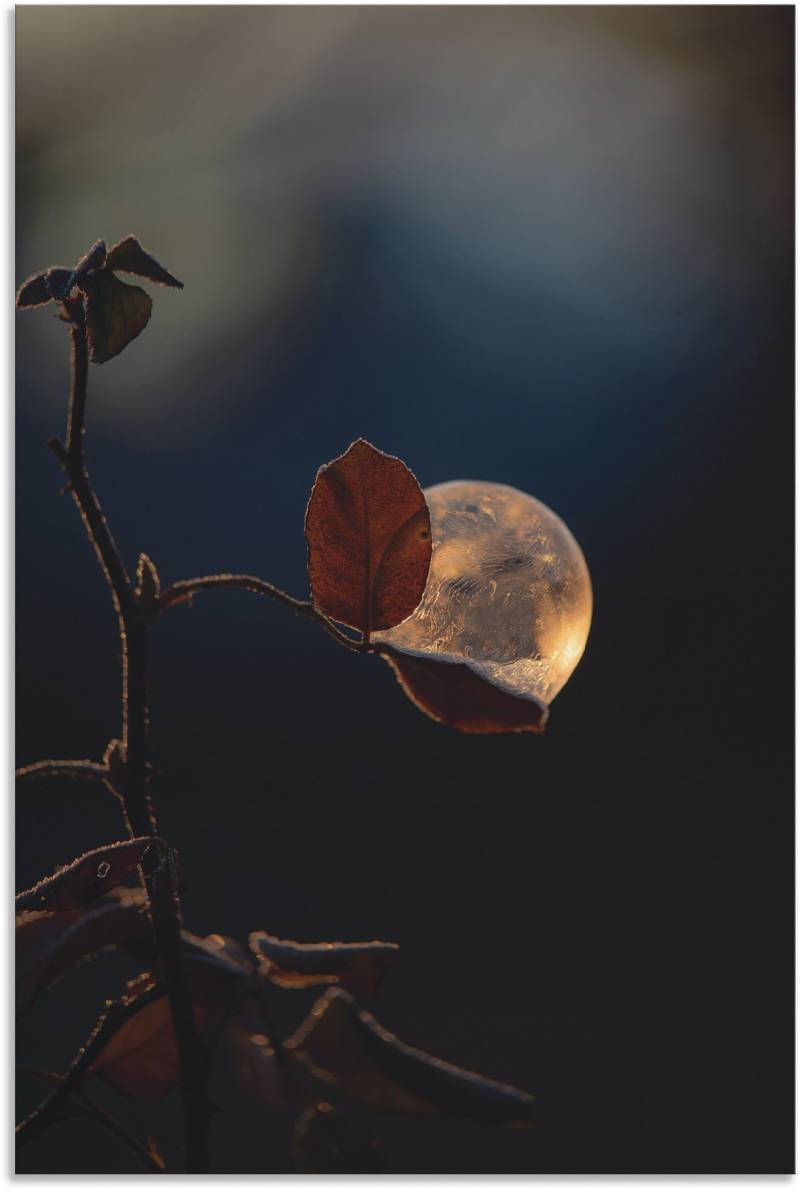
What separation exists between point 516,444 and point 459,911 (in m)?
1.54

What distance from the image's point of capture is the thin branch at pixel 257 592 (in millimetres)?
476

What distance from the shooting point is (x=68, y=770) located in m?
0.51

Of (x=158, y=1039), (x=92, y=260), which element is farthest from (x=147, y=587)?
(x=158, y=1039)

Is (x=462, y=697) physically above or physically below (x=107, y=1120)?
above

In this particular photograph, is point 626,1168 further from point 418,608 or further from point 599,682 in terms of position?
point 418,608

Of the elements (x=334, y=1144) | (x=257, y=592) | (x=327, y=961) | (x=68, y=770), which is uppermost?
(x=257, y=592)

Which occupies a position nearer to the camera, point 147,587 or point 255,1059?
point 147,587

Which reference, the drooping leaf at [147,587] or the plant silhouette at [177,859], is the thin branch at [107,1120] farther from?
the drooping leaf at [147,587]

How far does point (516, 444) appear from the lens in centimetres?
319

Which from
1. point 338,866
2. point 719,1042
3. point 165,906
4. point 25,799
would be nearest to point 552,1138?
point 719,1042

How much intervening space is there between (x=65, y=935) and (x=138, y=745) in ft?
0.33

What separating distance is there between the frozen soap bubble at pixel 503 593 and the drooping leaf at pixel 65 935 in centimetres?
21

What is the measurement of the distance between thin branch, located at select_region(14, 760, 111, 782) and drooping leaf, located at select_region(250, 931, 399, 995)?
0.52 ft

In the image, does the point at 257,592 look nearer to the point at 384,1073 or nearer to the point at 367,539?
the point at 367,539
